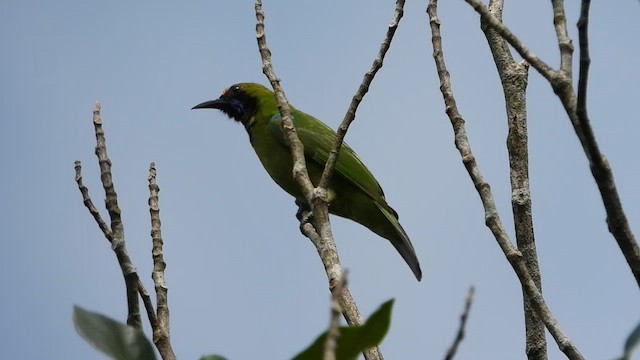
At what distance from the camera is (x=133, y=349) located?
64.5 inches

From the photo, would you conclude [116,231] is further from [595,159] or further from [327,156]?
[327,156]

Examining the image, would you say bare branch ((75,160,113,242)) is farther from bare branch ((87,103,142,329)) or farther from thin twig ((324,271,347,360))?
thin twig ((324,271,347,360))

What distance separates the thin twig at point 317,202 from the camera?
331 centimetres

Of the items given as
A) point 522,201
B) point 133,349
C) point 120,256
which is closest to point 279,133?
point 522,201

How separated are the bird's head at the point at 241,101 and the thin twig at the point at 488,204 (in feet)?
14.3

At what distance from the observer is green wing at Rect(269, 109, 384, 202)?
7.16 metres

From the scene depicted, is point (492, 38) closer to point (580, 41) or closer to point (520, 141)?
point (520, 141)

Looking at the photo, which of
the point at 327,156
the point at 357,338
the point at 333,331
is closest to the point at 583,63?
the point at 357,338

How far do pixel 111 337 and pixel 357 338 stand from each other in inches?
18.1

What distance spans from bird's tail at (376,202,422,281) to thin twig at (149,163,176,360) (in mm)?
3189

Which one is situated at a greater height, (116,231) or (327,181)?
(327,181)

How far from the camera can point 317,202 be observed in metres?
3.68

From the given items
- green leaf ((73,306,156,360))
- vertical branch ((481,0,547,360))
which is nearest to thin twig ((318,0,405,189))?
vertical branch ((481,0,547,360))

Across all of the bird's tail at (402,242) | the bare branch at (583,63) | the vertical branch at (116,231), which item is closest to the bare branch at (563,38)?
the bare branch at (583,63)
